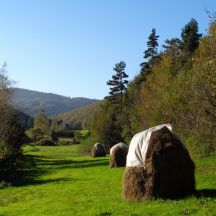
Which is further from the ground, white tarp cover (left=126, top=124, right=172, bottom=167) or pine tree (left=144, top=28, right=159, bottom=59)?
pine tree (left=144, top=28, right=159, bottom=59)

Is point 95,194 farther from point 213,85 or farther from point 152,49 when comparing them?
point 152,49

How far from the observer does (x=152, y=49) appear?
102938 mm

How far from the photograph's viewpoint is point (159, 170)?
68.3ft

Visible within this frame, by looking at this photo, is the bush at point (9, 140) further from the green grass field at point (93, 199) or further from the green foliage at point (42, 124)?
the green foliage at point (42, 124)

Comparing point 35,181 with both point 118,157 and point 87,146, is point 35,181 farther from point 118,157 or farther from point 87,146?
point 87,146

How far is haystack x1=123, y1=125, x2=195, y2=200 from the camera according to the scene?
20734mm

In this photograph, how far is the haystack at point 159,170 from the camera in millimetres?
20734

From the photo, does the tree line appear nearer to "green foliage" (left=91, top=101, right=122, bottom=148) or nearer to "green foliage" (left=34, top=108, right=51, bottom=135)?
"green foliage" (left=91, top=101, right=122, bottom=148)

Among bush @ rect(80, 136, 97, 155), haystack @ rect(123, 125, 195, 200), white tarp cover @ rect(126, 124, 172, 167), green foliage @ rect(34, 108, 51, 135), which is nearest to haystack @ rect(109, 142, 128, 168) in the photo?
white tarp cover @ rect(126, 124, 172, 167)

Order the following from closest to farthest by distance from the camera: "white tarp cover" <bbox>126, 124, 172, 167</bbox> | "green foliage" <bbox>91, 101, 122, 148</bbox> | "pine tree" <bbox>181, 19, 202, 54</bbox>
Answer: "white tarp cover" <bbox>126, 124, 172, 167</bbox> → "pine tree" <bbox>181, 19, 202, 54</bbox> → "green foliage" <bbox>91, 101, 122, 148</bbox>

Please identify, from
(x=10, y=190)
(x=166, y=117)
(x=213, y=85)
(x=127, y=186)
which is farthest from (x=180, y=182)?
(x=166, y=117)

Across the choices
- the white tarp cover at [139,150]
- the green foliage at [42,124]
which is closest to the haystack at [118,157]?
the white tarp cover at [139,150]

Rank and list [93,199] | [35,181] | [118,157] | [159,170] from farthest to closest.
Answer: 1. [118,157]
2. [35,181]
3. [93,199]
4. [159,170]

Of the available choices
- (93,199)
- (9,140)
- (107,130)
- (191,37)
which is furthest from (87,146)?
(93,199)
